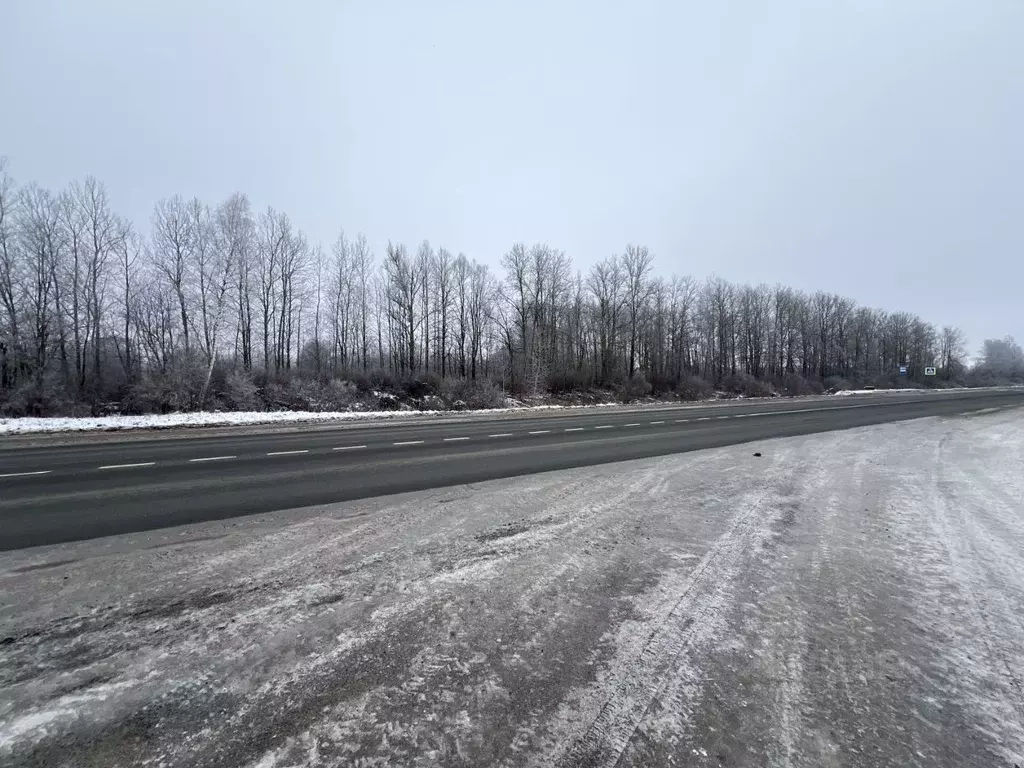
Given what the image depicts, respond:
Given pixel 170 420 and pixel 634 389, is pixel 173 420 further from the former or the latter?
pixel 634 389

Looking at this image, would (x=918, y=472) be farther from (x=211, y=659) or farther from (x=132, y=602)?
(x=132, y=602)

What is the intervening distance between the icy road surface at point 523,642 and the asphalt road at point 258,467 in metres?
1.23

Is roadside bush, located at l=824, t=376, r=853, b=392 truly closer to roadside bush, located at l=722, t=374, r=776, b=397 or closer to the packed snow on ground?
roadside bush, located at l=722, t=374, r=776, b=397

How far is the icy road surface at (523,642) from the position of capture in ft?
7.39

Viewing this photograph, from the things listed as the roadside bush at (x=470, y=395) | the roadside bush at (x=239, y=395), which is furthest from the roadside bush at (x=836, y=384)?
the roadside bush at (x=239, y=395)

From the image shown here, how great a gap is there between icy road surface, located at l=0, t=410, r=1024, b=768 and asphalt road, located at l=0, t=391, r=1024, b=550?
1.23 m

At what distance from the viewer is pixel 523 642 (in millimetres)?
3139

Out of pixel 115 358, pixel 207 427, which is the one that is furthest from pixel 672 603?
pixel 115 358

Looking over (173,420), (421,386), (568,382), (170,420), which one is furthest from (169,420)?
(568,382)

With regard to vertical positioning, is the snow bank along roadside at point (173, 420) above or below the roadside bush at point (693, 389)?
below

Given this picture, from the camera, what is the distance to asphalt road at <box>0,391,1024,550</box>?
6219 mm

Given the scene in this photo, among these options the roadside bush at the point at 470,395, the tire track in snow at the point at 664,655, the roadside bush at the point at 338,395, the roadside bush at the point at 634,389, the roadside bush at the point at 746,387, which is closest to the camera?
the tire track in snow at the point at 664,655

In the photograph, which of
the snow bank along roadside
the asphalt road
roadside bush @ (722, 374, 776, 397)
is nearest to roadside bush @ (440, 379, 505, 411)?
the snow bank along roadside

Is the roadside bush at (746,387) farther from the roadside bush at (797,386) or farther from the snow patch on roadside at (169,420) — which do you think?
the snow patch on roadside at (169,420)
